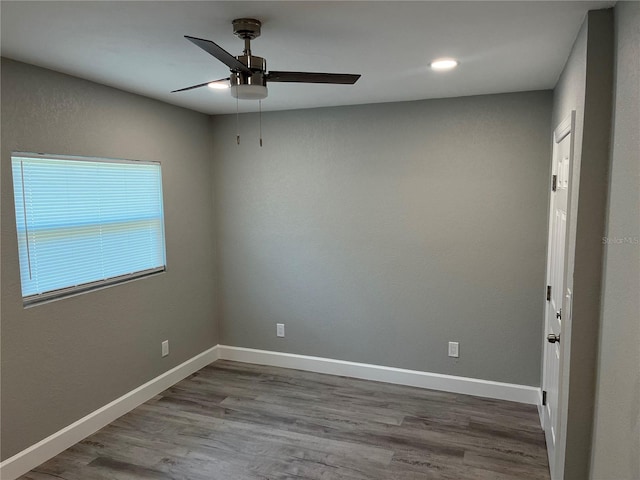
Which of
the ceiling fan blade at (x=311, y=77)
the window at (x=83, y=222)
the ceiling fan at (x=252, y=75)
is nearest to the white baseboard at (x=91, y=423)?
the window at (x=83, y=222)

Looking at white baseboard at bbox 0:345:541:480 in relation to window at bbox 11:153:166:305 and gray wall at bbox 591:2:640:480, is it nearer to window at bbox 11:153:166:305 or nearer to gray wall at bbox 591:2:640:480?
window at bbox 11:153:166:305

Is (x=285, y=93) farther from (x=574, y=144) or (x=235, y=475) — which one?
(x=235, y=475)

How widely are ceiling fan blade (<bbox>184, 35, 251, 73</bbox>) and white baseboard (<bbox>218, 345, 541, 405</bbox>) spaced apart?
284 centimetres

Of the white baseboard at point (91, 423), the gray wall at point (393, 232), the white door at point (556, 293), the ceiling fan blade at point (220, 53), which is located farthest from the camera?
the gray wall at point (393, 232)

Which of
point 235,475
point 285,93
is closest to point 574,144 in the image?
point 285,93

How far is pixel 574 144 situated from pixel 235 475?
2.51 metres

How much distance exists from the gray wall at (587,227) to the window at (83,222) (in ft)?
9.36

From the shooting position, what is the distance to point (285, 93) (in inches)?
130

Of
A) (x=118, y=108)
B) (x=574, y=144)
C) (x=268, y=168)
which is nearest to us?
(x=574, y=144)

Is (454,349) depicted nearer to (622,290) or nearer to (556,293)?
(556,293)

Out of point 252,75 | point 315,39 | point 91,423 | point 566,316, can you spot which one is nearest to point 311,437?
point 91,423

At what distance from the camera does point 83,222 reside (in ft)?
9.87

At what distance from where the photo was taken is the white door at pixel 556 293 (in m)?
2.30

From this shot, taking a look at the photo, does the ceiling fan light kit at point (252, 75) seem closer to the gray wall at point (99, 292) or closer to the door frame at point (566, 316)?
the door frame at point (566, 316)
